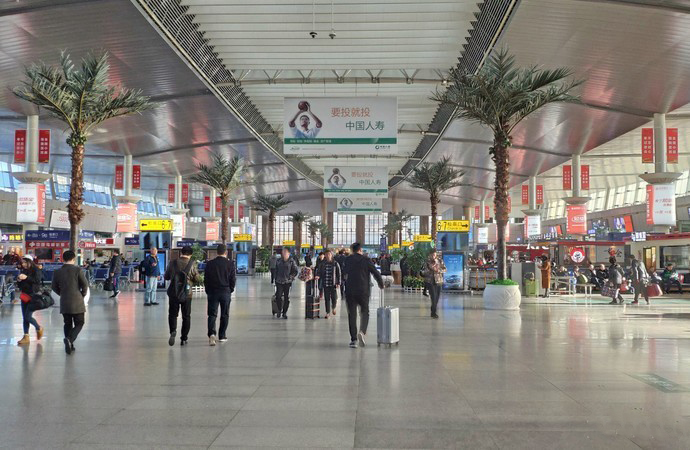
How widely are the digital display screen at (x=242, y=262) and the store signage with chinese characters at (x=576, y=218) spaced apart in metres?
20.5

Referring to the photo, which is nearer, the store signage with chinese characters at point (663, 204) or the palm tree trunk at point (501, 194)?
the palm tree trunk at point (501, 194)

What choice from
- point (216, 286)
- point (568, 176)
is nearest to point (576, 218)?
point (568, 176)

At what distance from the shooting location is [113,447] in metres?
→ 4.48

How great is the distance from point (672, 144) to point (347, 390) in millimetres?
24891

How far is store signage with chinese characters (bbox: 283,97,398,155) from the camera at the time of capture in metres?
17.9

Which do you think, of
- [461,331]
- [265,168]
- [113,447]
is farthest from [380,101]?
[265,168]

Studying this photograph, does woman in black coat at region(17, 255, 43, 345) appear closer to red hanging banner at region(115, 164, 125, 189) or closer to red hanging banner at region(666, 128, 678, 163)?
red hanging banner at region(666, 128, 678, 163)

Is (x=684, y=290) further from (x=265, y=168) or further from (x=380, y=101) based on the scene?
(x=265, y=168)

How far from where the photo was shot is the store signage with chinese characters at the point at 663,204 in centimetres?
2719

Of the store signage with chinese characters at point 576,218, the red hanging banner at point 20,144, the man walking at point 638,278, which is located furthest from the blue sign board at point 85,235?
the man walking at point 638,278

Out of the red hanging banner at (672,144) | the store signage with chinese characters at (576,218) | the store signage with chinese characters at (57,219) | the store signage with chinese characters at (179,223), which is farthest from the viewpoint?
the store signage with chinese characters at (179,223)

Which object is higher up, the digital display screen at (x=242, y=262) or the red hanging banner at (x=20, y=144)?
the red hanging banner at (x=20, y=144)

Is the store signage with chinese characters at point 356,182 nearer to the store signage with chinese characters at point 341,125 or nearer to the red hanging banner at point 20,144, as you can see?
the store signage with chinese characters at point 341,125

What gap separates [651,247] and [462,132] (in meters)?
10.8
